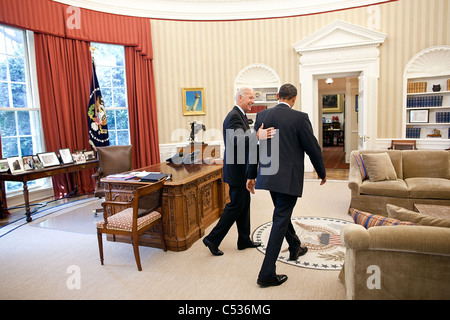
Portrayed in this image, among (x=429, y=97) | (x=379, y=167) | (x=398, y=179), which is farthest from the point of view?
(x=429, y=97)

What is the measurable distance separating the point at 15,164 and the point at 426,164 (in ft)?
19.9

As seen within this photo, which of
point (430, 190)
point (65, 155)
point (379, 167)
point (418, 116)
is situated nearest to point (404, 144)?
point (418, 116)

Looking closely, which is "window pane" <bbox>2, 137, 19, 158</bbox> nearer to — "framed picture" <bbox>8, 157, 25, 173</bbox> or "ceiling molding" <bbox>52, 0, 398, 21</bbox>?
"framed picture" <bbox>8, 157, 25, 173</bbox>

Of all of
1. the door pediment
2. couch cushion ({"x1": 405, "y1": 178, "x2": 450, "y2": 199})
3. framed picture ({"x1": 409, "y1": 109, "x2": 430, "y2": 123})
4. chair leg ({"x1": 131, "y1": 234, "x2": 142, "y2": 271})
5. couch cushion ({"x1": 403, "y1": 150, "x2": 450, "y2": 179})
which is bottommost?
chair leg ({"x1": 131, "y1": 234, "x2": 142, "y2": 271})

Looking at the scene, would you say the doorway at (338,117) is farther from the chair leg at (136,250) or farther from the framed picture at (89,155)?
the chair leg at (136,250)

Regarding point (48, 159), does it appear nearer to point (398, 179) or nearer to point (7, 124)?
point (7, 124)

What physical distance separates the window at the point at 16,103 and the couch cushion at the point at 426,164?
6296 mm

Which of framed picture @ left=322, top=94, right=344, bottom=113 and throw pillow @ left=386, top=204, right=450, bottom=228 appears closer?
throw pillow @ left=386, top=204, right=450, bottom=228

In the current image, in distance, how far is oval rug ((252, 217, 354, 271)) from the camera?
9.41 feet

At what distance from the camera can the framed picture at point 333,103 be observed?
14.9m

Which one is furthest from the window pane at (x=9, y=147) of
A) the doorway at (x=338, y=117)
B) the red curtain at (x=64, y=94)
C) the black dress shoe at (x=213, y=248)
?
the doorway at (x=338, y=117)

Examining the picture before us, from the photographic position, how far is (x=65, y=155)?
5309 mm

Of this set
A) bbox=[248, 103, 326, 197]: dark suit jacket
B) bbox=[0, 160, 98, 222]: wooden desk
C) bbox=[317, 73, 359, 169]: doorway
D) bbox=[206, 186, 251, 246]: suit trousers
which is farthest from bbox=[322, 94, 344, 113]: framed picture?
bbox=[248, 103, 326, 197]: dark suit jacket

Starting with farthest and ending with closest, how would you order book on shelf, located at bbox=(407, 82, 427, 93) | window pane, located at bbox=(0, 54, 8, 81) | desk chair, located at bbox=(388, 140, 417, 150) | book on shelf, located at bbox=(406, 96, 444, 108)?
1. desk chair, located at bbox=(388, 140, 417, 150)
2. book on shelf, located at bbox=(407, 82, 427, 93)
3. book on shelf, located at bbox=(406, 96, 444, 108)
4. window pane, located at bbox=(0, 54, 8, 81)
